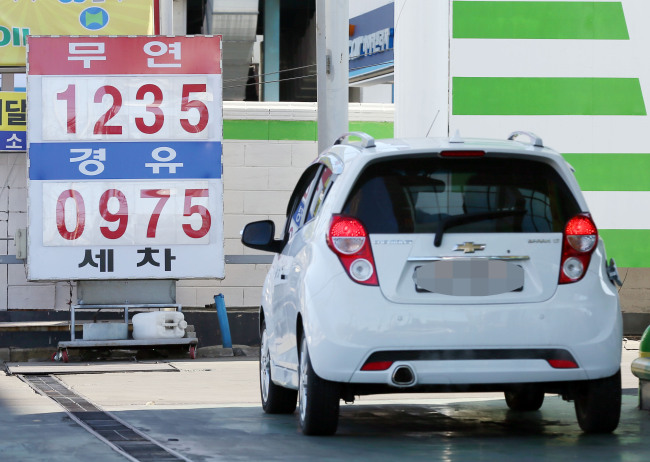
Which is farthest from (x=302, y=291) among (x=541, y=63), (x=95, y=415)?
(x=541, y=63)

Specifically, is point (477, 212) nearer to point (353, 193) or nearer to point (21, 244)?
point (353, 193)

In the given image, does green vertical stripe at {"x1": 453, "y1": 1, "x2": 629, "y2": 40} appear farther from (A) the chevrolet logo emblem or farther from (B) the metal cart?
(A) the chevrolet logo emblem

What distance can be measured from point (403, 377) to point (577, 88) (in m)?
7.98

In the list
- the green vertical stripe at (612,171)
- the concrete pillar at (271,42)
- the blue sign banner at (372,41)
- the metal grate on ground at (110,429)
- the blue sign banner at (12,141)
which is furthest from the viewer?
the concrete pillar at (271,42)

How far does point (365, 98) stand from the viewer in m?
36.9

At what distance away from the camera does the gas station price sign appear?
618 inches

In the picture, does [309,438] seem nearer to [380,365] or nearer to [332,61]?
[380,365]

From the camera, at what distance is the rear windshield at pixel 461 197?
7043 millimetres

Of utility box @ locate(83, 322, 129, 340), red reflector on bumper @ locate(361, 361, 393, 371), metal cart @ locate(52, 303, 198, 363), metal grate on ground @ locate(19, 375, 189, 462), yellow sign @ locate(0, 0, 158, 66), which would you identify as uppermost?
yellow sign @ locate(0, 0, 158, 66)

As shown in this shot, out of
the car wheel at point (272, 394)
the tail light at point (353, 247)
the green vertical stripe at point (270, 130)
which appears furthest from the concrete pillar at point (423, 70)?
the tail light at point (353, 247)

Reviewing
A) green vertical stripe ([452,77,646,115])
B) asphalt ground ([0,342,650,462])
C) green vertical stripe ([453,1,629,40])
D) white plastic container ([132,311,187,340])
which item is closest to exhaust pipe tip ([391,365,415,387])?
asphalt ground ([0,342,650,462])

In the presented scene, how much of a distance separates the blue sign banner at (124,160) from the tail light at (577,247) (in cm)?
910

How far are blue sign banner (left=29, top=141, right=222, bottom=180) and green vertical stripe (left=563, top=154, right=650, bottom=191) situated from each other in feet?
13.5

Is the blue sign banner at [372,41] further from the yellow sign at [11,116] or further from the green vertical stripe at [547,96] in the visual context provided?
the green vertical stripe at [547,96]
